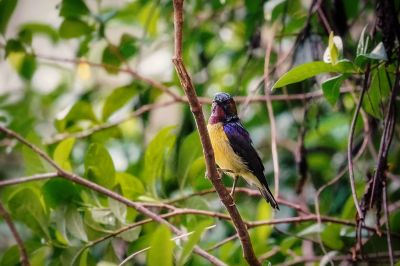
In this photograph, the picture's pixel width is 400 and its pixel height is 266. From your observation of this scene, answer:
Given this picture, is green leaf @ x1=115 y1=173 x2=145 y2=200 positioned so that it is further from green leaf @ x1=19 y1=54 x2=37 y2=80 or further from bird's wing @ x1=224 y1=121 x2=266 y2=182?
green leaf @ x1=19 y1=54 x2=37 y2=80

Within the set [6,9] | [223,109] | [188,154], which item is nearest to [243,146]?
[223,109]

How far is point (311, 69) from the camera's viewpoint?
1.55 meters

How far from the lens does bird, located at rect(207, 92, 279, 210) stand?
1850 millimetres

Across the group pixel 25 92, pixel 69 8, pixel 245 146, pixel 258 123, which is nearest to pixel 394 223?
pixel 245 146

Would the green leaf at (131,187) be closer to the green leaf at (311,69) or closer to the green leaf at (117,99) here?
the green leaf at (117,99)

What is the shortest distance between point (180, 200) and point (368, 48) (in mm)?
882

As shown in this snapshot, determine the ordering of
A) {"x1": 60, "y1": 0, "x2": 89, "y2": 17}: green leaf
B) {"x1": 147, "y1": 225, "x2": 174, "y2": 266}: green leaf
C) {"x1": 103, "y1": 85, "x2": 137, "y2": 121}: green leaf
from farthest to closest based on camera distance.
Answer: {"x1": 103, "y1": 85, "x2": 137, "y2": 121}: green leaf
{"x1": 60, "y1": 0, "x2": 89, "y2": 17}: green leaf
{"x1": 147, "y1": 225, "x2": 174, "y2": 266}: green leaf

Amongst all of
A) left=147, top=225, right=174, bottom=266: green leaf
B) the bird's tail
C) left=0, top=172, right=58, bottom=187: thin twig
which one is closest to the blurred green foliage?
left=147, top=225, right=174, bottom=266: green leaf

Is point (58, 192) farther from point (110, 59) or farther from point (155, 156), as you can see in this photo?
point (110, 59)

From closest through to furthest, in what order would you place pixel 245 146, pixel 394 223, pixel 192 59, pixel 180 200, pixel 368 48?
pixel 368 48, pixel 245 146, pixel 180 200, pixel 394 223, pixel 192 59

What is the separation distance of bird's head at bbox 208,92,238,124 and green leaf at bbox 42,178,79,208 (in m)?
0.52

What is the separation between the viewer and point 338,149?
3.27 m

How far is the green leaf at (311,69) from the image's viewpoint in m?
1.52

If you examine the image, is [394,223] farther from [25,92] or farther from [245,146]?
[25,92]
